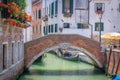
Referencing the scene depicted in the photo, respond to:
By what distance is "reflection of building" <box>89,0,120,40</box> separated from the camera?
25.6m

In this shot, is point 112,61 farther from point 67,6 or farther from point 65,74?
point 67,6

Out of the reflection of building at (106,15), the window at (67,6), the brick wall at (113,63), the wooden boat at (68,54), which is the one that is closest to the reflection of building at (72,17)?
the window at (67,6)

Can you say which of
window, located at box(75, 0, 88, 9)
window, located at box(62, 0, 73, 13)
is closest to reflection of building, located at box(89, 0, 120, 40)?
window, located at box(75, 0, 88, 9)

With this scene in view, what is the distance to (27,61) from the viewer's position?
64.0ft

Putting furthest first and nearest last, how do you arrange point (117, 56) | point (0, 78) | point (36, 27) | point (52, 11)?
point (36, 27), point (52, 11), point (117, 56), point (0, 78)

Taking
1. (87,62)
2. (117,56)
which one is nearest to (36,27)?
(87,62)

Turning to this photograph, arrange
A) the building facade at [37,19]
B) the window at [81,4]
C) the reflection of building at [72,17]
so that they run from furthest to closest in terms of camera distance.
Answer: the building facade at [37,19] → the window at [81,4] → the reflection of building at [72,17]

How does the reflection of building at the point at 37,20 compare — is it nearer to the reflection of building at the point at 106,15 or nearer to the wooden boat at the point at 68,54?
the wooden boat at the point at 68,54

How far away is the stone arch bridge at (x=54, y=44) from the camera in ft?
64.1

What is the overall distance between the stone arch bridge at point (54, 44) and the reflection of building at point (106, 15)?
594 cm

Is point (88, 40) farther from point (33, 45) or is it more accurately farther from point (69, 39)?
point (33, 45)

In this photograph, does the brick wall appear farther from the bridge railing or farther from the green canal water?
the green canal water

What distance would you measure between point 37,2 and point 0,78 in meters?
24.8

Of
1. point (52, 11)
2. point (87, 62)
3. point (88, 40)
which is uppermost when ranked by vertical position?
point (52, 11)
